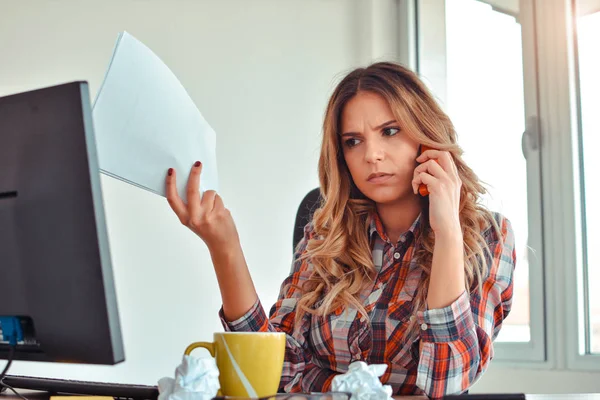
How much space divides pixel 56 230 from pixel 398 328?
0.85 metres

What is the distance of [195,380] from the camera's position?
2.50 feet

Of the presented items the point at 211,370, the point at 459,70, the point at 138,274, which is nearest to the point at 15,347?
the point at 211,370

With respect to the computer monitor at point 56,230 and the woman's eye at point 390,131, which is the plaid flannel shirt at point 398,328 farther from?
the computer monitor at point 56,230

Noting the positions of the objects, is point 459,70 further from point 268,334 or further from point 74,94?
point 74,94

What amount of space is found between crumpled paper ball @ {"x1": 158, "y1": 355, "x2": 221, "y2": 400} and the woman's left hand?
0.60 metres

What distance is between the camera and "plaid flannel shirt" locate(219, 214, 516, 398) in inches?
45.6

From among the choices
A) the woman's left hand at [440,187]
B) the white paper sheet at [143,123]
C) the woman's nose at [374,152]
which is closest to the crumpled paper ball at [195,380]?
the white paper sheet at [143,123]

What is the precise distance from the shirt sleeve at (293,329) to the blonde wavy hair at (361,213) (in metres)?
0.03

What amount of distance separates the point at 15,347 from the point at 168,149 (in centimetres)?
40

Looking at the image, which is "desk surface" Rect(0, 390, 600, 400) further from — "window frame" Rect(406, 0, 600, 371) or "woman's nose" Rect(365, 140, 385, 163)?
"window frame" Rect(406, 0, 600, 371)

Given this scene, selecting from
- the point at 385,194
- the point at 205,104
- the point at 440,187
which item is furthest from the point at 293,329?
the point at 205,104

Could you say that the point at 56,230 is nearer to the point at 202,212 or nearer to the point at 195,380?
the point at 195,380

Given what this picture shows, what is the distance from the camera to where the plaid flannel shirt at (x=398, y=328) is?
3.80 ft

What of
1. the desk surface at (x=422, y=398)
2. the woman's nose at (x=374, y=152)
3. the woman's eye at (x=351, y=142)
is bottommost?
the desk surface at (x=422, y=398)
